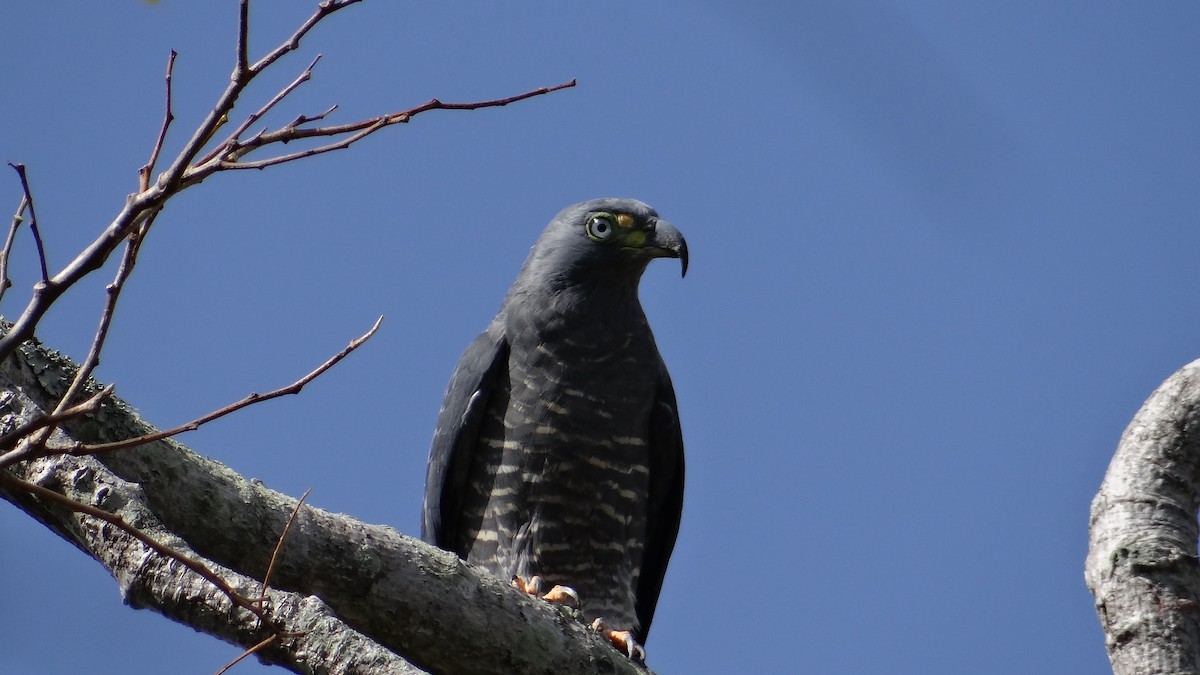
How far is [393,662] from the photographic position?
255 cm

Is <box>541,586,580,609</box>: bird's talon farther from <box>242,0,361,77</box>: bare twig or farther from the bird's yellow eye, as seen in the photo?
<box>242,0,361,77</box>: bare twig

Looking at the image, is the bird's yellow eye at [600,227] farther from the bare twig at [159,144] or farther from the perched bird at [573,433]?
the bare twig at [159,144]

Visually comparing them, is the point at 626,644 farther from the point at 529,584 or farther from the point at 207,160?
the point at 207,160

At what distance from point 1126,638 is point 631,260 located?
350cm

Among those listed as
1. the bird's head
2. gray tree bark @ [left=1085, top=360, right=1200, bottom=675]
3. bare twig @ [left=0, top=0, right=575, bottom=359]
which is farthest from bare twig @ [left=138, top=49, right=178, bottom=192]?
the bird's head

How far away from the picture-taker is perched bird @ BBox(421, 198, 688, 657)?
19.7ft

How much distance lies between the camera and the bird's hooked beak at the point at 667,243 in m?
6.36

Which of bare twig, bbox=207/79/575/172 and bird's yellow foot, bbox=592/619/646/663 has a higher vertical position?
bird's yellow foot, bbox=592/619/646/663

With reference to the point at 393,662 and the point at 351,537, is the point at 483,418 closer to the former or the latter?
the point at 351,537

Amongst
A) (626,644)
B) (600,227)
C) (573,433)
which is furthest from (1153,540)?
(600,227)

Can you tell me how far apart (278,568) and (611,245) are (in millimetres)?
3382

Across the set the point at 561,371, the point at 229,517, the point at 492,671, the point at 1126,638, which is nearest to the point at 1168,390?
the point at 1126,638

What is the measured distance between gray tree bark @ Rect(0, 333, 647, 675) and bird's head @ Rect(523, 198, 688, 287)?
9.11 ft

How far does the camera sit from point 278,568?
11.1ft
